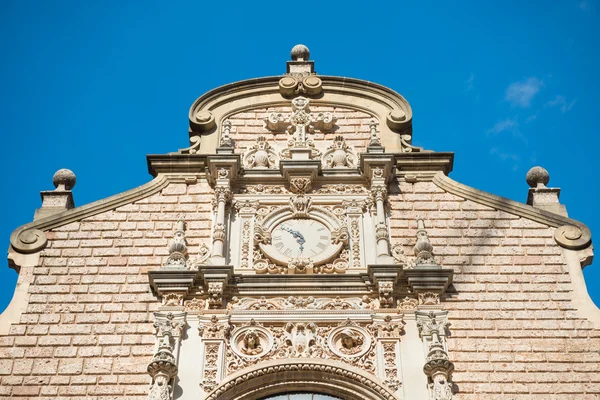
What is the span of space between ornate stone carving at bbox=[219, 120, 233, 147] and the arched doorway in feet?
15.7

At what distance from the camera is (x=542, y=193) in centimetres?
2048

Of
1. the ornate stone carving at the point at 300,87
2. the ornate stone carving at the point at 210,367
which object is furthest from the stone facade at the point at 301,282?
the ornate stone carving at the point at 300,87

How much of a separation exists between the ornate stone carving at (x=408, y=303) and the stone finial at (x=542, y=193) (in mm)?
3234

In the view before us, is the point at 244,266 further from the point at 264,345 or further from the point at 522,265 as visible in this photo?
the point at 522,265

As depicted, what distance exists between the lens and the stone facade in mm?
17547

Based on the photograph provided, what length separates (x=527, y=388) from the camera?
17328 millimetres

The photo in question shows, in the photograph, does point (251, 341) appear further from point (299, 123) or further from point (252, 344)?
point (299, 123)

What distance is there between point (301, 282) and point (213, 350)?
186cm

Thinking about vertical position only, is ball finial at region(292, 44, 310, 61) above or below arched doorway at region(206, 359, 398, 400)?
above

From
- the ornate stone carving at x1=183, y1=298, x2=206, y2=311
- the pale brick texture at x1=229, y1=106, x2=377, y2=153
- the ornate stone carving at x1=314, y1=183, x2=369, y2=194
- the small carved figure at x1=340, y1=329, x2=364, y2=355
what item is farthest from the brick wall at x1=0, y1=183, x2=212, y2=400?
the small carved figure at x1=340, y1=329, x2=364, y2=355

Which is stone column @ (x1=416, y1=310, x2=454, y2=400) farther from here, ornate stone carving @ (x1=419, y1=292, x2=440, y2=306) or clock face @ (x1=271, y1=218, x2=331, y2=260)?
clock face @ (x1=271, y1=218, x2=331, y2=260)

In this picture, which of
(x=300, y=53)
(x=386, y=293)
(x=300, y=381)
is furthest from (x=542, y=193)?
(x=300, y=381)

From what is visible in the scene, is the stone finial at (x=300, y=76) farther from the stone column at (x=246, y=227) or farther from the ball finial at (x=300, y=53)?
the stone column at (x=246, y=227)

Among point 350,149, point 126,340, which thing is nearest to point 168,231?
point 126,340
